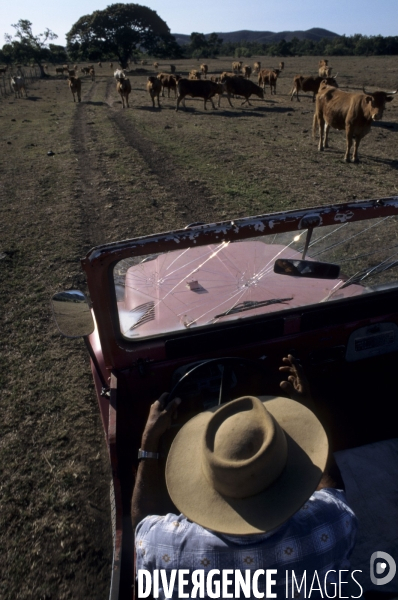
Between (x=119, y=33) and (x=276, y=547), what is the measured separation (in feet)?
209

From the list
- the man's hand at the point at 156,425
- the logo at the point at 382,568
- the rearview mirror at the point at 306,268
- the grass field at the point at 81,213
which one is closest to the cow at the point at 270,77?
the grass field at the point at 81,213

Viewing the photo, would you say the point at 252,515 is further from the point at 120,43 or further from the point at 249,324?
the point at 120,43

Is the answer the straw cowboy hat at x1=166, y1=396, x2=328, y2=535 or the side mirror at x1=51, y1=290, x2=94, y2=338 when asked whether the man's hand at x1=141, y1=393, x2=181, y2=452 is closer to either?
the straw cowboy hat at x1=166, y1=396, x2=328, y2=535

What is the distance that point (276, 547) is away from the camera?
4.81 feet

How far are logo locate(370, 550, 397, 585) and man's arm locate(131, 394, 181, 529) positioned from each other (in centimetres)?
107

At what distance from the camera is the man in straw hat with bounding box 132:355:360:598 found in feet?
4.67

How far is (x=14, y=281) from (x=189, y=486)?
4.99 meters

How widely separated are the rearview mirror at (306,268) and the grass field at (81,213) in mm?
1983

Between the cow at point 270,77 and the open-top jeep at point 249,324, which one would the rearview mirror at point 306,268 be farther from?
the cow at point 270,77

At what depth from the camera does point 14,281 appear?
5.83m

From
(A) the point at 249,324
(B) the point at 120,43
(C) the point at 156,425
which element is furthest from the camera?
(B) the point at 120,43

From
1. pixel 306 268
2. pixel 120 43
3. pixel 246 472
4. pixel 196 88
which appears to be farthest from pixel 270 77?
pixel 120 43

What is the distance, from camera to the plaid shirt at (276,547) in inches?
57.1

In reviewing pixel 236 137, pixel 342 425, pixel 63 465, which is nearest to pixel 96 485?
pixel 63 465
